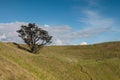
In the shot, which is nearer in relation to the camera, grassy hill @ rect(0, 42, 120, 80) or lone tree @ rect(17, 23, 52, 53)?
grassy hill @ rect(0, 42, 120, 80)

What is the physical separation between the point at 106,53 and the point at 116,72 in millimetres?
28299

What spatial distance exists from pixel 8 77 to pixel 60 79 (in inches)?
638

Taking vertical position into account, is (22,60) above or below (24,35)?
below

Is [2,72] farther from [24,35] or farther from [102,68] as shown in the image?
[24,35]

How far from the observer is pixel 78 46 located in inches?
4250

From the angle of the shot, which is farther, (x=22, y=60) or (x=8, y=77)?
(x=22, y=60)

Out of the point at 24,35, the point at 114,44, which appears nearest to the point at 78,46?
the point at 114,44

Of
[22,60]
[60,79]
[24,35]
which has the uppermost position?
[24,35]

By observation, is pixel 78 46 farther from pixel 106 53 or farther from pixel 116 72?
pixel 116 72

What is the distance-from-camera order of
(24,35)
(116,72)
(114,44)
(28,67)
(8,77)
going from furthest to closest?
(114,44) → (24,35) → (116,72) → (28,67) → (8,77)

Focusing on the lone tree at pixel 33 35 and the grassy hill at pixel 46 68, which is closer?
the grassy hill at pixel 46 68

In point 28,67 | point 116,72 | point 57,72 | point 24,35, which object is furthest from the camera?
point 24,35

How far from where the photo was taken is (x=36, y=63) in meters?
53.0

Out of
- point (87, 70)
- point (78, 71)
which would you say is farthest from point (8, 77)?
point (87, 70)
